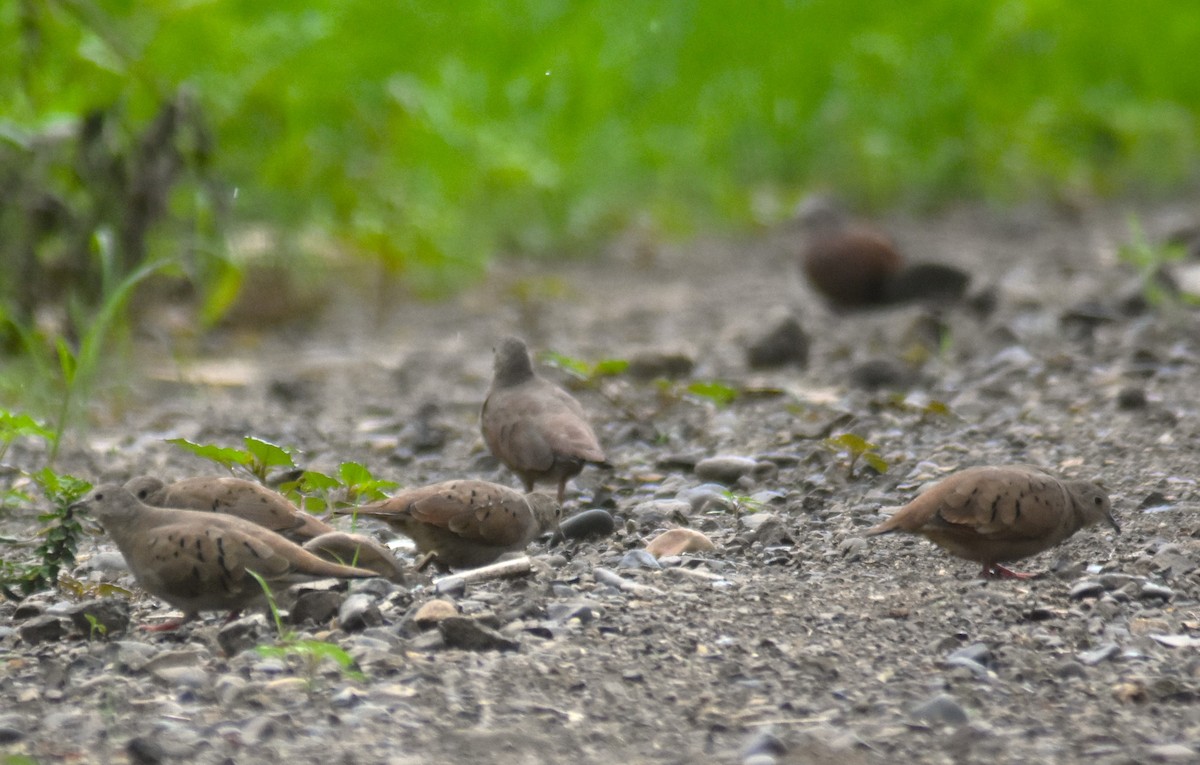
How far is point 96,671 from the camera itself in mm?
3299

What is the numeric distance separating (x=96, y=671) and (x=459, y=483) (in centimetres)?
105

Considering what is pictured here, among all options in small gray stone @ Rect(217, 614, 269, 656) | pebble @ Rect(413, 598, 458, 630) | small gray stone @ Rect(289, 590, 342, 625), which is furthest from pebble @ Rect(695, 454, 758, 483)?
small gray stone @ Rect(217, 614, 269, 656)

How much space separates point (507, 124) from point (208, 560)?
26.4ft

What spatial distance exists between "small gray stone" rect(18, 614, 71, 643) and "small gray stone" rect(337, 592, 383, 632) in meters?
0.64

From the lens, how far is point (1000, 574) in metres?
3.85

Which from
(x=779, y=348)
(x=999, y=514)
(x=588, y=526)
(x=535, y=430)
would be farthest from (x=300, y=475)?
(x=779, y=348)

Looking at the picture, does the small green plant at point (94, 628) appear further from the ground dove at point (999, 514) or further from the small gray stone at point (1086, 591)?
the small gray stone at point (1086, 591)

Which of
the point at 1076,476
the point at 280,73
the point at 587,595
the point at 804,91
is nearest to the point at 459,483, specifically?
the point at 587,595

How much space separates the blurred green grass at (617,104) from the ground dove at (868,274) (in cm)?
221

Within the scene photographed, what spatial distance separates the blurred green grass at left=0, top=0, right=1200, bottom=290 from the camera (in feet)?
26.0

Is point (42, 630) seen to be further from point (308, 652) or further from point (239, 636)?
point (308, 652)

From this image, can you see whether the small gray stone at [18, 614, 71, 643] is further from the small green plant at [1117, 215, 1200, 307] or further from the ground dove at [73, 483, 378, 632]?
the small green plant at [1117, 215, 1200, 307]

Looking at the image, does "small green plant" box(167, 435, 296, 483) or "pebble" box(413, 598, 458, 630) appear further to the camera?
"small green plant" box(167, 435, 296, 483)

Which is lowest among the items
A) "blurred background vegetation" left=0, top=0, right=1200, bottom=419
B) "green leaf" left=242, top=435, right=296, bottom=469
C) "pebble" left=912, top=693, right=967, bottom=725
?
"pebble" left=912, top=693, right=967, bottom=725
